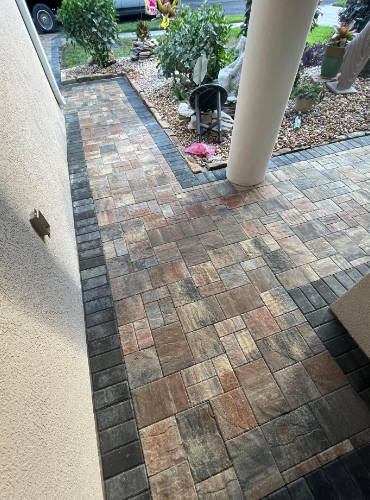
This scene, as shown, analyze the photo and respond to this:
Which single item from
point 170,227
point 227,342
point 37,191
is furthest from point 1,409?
point 170,227

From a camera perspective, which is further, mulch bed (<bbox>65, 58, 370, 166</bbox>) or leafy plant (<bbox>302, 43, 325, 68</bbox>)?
leafy plant (<bbox>302, 43, 325, 68</bbox>)

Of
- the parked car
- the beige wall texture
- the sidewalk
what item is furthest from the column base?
the sidewalk

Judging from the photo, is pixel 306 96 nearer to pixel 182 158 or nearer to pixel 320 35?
pixel 182 158

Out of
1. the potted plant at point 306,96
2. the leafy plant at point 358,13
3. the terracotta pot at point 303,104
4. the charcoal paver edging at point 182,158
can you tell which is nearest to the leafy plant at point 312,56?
the leafy plant at point 358,13

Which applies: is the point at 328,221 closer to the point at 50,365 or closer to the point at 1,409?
the point at 50,365

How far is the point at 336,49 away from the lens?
5637 millimetres

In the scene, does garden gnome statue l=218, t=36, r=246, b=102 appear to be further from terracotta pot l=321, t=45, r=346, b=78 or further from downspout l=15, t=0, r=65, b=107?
downspout l=15, t=0, r=65, b=107

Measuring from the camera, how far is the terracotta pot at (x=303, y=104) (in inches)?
193

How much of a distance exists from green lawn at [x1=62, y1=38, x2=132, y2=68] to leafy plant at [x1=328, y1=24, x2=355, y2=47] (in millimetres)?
5407

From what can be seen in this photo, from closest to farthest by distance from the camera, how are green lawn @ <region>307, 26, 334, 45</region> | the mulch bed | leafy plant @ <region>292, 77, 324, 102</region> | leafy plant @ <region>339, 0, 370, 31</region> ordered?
the mulch bed → leafy plant @ <region>292, 77, 324, 102</region> → leafy plant @ <region>339, 0, 370, 31</region> → green lawn @ <region>307, 26, 334, 45</region>

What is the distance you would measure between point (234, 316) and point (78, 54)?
9.03m

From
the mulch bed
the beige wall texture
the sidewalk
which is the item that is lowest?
the sidewalk

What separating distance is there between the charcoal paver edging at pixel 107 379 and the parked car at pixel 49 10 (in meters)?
10.4

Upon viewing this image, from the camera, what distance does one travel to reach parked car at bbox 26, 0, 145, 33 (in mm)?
9227
